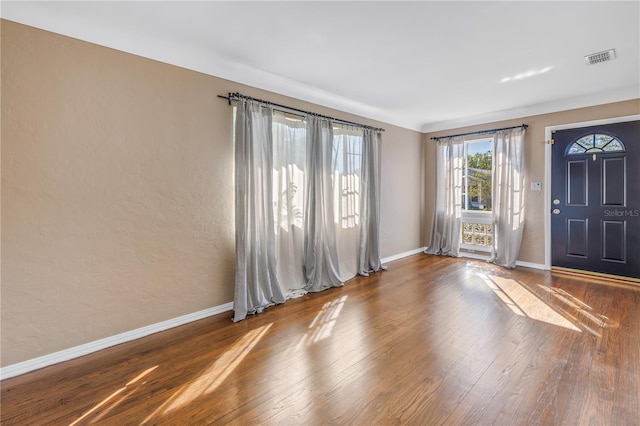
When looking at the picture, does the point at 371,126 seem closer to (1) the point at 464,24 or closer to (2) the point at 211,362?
(1) the point at 464,24

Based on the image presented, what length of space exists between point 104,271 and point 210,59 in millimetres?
2192

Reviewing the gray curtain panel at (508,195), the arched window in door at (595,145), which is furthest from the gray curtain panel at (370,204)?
the arched window in door at (595,145)

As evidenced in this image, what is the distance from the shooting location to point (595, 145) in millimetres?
4199

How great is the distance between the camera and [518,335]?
8.33 feet

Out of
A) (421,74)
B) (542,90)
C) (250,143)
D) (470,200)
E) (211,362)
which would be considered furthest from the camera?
(470,200)

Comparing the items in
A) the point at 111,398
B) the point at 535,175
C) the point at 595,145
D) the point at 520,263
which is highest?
the point at 595,145

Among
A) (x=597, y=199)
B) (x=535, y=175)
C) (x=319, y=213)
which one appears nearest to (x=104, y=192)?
(x=319, y=213)

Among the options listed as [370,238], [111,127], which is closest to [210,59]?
[111,127]

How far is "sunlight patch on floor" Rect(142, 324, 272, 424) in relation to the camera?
5.76 feet

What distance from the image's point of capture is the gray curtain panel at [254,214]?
3014 millimetres

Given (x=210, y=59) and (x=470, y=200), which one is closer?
(x=210, y=59)

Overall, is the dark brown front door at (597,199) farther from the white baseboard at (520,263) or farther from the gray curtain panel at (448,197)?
the gray curtain panel at (448,197)

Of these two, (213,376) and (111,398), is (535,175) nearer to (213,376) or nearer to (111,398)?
(213,376)

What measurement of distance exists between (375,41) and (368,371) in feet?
8.97
